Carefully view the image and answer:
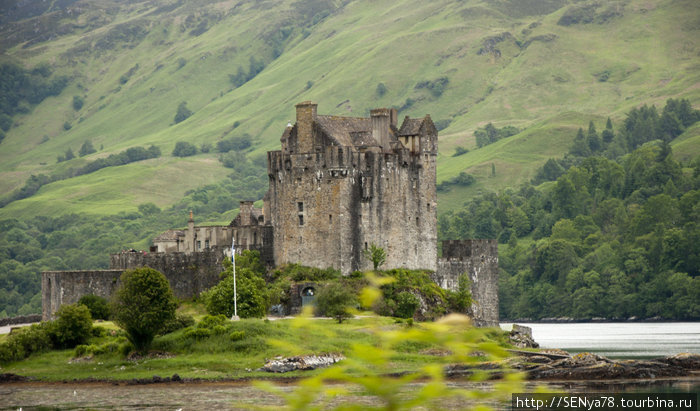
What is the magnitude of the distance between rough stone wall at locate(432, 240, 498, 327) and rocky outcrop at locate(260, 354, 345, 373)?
2709 cm

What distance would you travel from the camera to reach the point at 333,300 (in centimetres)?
8244

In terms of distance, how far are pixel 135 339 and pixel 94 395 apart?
33.6 ft

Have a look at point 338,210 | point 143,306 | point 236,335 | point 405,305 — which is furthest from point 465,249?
point 143,306

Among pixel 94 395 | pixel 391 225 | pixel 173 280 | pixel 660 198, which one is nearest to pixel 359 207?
pixel 391 225

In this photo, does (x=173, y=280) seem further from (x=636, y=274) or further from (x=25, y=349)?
(x=636, y=274)

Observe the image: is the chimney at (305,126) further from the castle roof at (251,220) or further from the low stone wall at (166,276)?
the castle roof at (251,220)

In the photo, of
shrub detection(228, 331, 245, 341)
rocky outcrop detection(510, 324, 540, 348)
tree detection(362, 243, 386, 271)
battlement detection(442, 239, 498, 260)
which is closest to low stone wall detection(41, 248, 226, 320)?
tree detection(362, 243, 386, 271)

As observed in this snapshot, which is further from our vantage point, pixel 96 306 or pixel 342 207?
pixel 96 306

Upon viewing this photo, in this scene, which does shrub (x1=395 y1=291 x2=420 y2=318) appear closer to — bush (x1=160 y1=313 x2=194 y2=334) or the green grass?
the green grass

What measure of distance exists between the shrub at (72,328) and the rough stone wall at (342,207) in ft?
60.1

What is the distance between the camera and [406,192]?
94938mm

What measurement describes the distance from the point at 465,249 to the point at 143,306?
122 feet

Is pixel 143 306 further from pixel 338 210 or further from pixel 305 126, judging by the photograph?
pixel 305 126

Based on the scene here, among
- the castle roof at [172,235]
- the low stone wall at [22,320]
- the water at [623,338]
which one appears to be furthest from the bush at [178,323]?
the low stone wall at [22,320]
